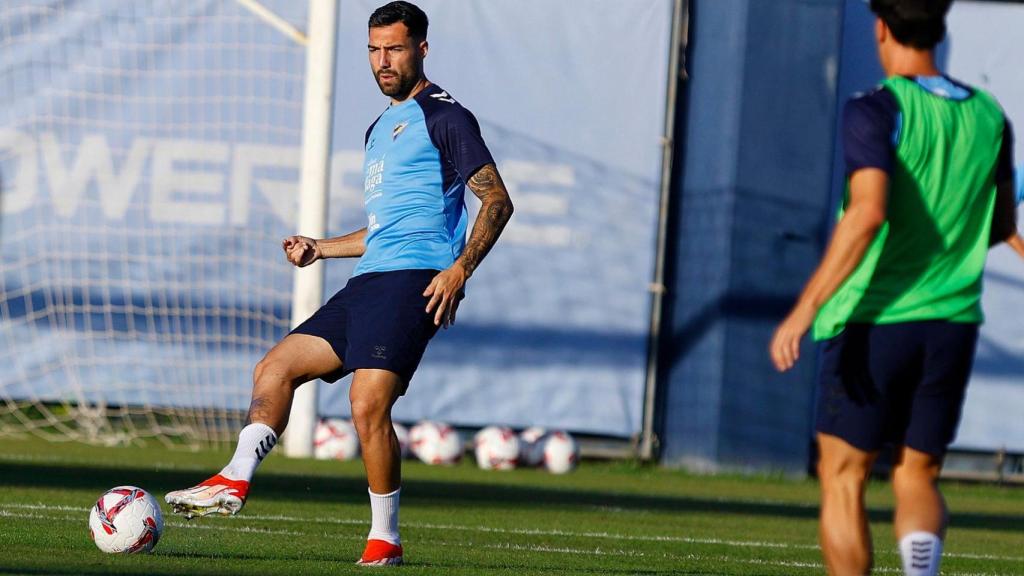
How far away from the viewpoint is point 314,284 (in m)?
12.5

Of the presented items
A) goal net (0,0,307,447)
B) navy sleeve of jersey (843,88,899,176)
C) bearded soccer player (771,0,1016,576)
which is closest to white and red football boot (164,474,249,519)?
bearded soccer player (771,0,1016,576)

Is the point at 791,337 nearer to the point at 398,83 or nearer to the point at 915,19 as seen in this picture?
the point at 915,19

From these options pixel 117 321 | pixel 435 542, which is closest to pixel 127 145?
pixel 117 321

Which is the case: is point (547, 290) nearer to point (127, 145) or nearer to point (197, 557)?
point (127, 145)

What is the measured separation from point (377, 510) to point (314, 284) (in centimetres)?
681

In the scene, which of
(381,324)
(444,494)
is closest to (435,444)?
(444,494)

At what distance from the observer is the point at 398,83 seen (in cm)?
600

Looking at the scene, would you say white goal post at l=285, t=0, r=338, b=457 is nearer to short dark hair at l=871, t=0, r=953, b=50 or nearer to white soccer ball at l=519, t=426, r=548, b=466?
white soccer ball at l=519, t=426, r=548, b=466

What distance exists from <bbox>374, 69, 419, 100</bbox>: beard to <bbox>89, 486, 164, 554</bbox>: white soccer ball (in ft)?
5.73

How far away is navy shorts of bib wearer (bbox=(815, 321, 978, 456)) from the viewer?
13.8 feet

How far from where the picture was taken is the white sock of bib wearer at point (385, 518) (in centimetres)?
579

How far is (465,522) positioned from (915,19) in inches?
181

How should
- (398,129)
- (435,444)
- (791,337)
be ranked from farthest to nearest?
(435,444) → (398,129) → (791,337)

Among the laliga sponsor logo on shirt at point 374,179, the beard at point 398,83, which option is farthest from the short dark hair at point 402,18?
the laliga sponsor logo on shirt at point 374,179
